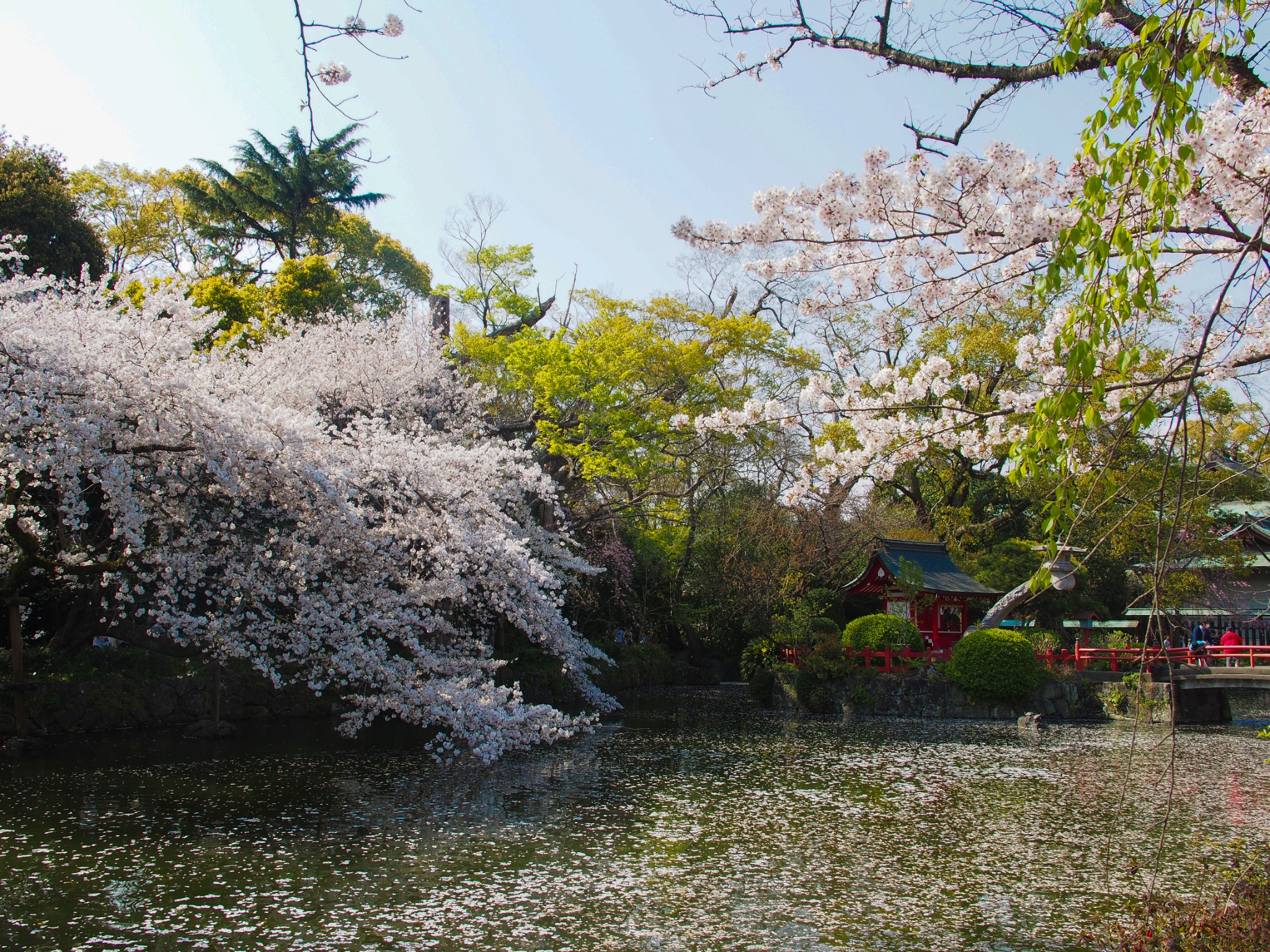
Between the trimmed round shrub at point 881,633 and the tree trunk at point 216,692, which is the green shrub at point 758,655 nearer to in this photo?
the trimmed round shrub at point 881,633

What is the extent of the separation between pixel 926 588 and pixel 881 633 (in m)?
1.97

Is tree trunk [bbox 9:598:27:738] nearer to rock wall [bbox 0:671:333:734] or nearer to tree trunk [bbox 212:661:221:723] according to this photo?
rock wall [bbox 0:671:333:734]

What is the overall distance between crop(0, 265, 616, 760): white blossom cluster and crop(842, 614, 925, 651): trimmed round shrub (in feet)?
21.4

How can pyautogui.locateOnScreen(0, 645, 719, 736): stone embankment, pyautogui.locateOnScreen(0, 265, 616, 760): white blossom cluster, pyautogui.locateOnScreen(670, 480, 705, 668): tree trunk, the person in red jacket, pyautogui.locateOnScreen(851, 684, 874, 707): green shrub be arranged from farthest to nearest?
1. pyautogui.locateOnScreen(670, 480, 705, 668): tree trunk
2. pyautogui.locateOnScreen(851, 684, 874, 707): green shrub
3. the person in red jacket
4. pyautogui.locateOnScreen(0, 645, 719, 736): stone embankment
5. pyautogui.locateOnScreen(0, 265, 616, 760): white blossom cluster

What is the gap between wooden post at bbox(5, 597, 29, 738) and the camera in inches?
395

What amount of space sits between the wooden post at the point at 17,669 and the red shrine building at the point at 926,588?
576 inches

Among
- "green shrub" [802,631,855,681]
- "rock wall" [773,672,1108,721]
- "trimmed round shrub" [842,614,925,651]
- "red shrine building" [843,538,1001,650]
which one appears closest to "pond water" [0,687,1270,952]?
"rock wall" [773,672,1108,721]

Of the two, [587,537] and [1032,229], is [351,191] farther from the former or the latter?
[1032,229]

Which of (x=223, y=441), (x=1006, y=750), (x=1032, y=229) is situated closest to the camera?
(x=1032, y=229)

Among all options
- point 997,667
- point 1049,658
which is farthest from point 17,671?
point 1049,658

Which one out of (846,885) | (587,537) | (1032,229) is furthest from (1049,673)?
(1032,229)

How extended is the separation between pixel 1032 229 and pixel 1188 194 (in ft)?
2.36

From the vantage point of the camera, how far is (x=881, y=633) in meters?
16.7

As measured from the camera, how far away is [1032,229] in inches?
189
